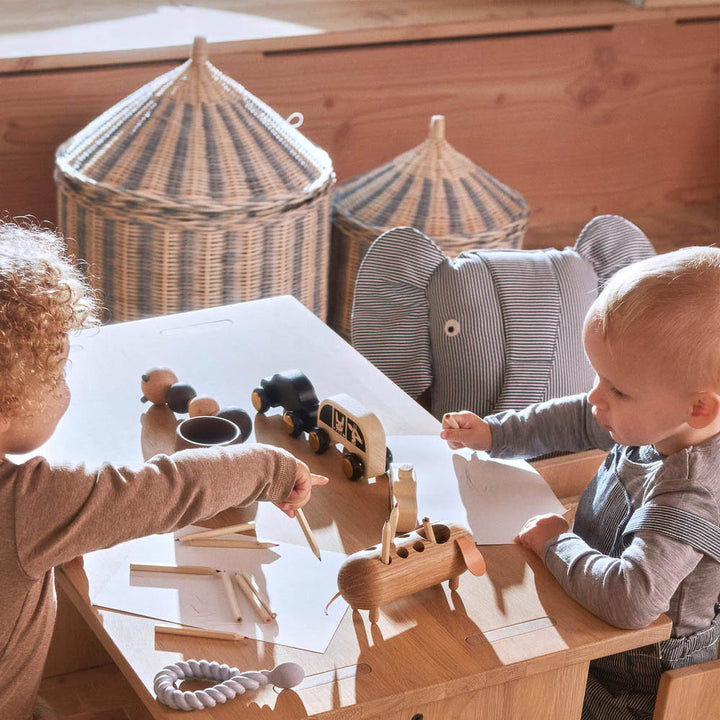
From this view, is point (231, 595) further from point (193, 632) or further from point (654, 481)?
point (654, 481)

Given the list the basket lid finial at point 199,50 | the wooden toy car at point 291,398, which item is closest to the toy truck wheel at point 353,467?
the wooden toy car at point 291,398

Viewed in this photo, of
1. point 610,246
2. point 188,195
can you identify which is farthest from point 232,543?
point 188,195

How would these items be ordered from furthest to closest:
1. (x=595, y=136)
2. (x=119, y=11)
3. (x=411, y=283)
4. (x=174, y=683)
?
(x=595, y=136), (x=119, y=11), (x=411, y=283), (x=174, y=683)

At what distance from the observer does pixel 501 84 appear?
129 inches

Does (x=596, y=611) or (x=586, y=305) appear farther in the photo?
(x=586, y=305)

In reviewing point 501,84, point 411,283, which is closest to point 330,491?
point 411,283

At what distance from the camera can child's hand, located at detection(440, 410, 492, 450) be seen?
4.79 ft

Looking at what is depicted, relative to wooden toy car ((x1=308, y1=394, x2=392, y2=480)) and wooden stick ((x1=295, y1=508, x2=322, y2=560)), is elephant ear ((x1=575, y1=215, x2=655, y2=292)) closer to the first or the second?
wooden toy car ((x1=308, y1=394, x2=392, y2=480))

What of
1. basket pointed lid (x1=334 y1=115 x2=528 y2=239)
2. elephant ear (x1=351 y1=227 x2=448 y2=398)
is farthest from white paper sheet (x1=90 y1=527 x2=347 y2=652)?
basket pointed lid (x1=334 y1=115 x2=528 y2=239)

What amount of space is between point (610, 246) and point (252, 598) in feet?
3.80

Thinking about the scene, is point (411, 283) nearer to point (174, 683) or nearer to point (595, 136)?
point (174, 683)

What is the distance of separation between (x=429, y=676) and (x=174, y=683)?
236 mm

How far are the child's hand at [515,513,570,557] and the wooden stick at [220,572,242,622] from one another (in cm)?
33

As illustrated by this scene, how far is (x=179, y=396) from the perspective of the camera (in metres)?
1.47
